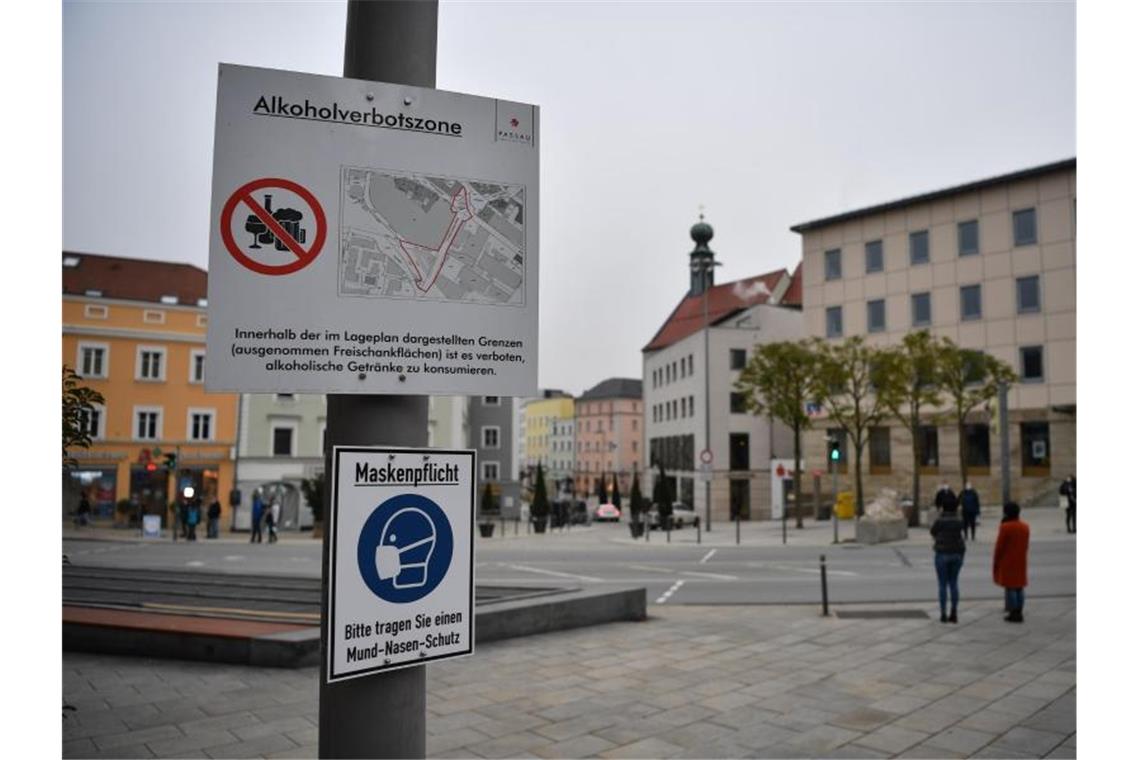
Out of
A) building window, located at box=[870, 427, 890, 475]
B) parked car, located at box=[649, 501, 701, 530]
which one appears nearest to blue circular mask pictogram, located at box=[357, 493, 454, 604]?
parked car, located at box=[649, 501, 701, 530]

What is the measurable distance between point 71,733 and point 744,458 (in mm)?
55933

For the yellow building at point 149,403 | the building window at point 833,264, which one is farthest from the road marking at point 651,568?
the building window at point 833,264

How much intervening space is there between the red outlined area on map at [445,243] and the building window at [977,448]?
4887 cm

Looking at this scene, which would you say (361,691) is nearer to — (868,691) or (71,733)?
(71,733)

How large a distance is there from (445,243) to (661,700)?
575 centimetres

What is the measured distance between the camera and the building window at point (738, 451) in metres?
59.2

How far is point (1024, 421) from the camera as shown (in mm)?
43781

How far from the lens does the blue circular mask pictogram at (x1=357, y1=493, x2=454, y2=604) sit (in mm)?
2148

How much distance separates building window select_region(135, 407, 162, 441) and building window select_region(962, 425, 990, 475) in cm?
4326

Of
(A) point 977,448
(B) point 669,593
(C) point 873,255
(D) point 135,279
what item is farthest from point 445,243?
(D) point 135,279

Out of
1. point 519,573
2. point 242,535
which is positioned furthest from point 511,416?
point 519,573

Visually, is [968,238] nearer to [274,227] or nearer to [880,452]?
[880,452]

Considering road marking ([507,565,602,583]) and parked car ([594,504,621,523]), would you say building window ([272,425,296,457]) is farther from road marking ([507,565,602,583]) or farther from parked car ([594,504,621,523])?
road marking ([507,565,602,583])

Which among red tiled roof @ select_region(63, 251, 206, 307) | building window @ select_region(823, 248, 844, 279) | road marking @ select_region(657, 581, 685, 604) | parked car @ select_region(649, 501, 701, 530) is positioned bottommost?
parked car @ select_region(649, 501, 701, 530)
